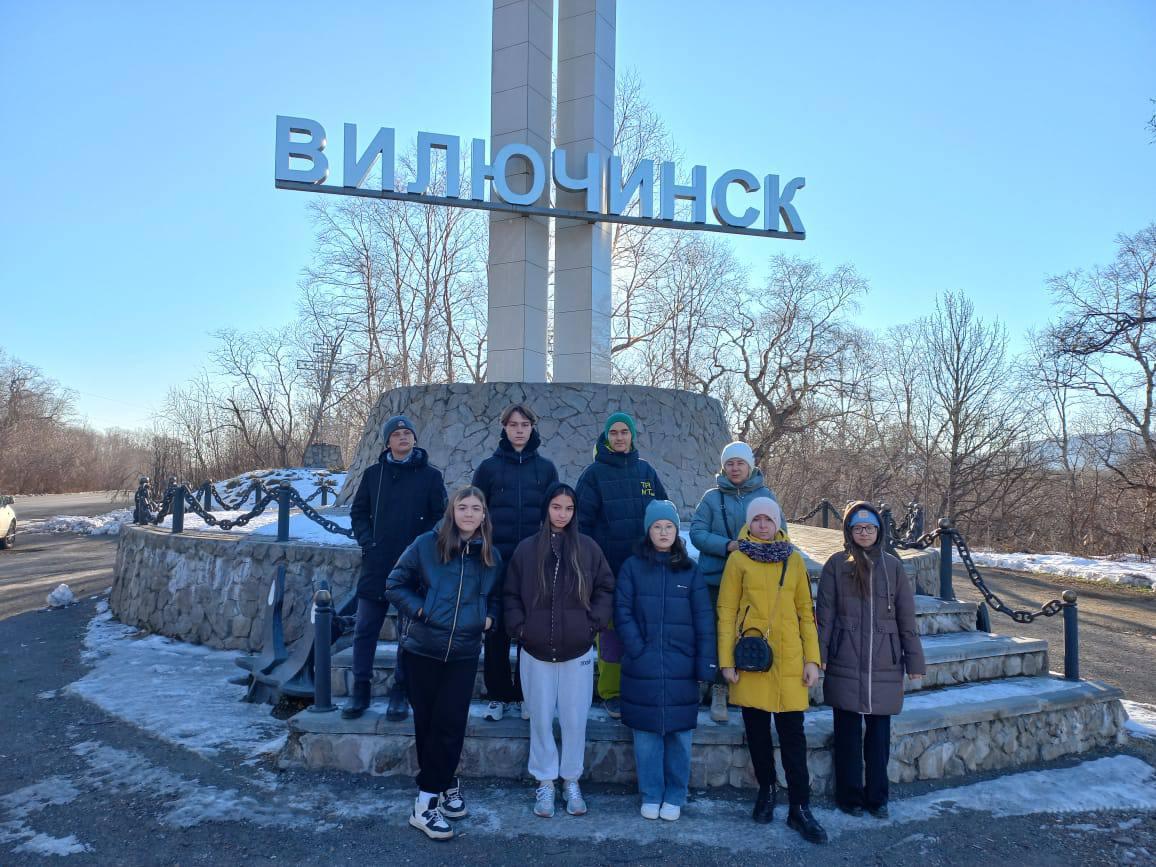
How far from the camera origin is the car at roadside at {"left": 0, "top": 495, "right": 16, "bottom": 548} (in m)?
17.1

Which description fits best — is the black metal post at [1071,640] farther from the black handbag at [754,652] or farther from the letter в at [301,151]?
the letter в at [301,151]

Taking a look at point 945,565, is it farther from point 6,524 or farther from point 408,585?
point 6,524

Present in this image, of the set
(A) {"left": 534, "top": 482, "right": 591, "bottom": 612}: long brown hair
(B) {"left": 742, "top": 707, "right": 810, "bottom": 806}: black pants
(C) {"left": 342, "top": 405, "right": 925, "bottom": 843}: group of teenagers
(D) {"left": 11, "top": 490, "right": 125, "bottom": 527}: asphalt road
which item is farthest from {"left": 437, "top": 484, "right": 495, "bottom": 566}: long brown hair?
(D) {"left": 11, "top": 490, "right": 125, "bottom": 527}: asphalt road

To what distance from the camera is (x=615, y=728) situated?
4.11m

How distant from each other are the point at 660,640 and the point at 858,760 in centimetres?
131

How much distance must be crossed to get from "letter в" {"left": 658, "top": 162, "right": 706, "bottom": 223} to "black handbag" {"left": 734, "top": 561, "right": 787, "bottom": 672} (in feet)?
25.3

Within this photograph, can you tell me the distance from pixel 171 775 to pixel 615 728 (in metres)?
2.58

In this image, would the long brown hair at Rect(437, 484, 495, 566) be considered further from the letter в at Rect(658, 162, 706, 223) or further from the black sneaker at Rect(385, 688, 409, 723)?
the letter в at Rect(658, 162, 706, 223)

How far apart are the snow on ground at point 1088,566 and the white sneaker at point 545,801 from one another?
13067 millimetres

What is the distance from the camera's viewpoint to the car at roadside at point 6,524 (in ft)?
56.1

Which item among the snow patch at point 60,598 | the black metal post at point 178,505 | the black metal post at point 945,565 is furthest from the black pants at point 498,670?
the snow patch at point 60,598

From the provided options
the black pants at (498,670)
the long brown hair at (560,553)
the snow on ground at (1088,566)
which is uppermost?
the long brown hair at (560,553)

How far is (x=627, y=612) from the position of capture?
12.2 ft

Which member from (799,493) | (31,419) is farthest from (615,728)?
(31,419)
